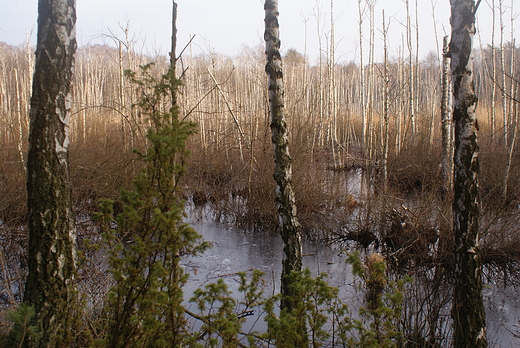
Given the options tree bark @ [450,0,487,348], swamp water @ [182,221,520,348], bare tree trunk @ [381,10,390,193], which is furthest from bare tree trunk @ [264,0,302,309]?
bare tree trunk @ [381,10,390,193]

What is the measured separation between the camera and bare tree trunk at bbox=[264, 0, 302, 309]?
3.65 m

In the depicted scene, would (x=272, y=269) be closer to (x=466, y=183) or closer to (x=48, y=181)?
(x=466, y=183)

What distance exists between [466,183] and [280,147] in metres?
1.49

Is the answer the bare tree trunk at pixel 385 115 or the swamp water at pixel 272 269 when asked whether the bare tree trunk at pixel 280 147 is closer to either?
the swamp water at pixel 272 269

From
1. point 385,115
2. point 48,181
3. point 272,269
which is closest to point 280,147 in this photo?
point 48,181

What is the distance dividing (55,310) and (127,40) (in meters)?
7.01

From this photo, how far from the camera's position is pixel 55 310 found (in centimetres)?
252

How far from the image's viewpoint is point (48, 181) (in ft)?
8.23

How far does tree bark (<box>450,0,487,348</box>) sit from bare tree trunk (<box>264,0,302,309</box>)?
1312 mm

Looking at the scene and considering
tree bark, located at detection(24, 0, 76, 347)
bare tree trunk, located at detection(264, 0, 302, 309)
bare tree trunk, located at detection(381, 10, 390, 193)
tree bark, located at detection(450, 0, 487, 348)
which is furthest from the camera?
bare tree trunk, located at detection(381, 10, 390, 193)

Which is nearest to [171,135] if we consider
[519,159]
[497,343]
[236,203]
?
[497,343]

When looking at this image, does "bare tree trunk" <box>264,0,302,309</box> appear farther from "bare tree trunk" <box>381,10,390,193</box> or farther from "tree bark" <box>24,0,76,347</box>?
"bare tree trunk" <box>381,10,390,193</box>

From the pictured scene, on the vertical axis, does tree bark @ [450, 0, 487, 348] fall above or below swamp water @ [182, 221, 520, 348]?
above

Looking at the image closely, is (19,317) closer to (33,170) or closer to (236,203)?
(33,170)
